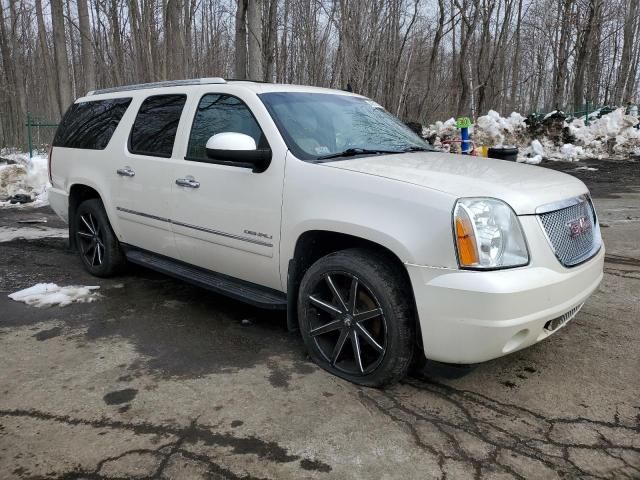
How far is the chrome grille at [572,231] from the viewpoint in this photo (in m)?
2.98

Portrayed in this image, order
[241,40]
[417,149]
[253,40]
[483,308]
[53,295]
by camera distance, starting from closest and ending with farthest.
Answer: [483,308], [417,149], [53,295], [253,40], [241,40]

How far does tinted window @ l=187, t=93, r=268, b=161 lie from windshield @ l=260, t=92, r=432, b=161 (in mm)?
185

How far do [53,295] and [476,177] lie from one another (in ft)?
12.6

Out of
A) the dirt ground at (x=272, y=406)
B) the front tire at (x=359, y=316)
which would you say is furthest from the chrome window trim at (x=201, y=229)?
the dirt ground at (x=272, y=406)

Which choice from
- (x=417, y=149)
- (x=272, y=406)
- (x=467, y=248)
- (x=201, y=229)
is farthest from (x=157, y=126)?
(x=467, y=248)

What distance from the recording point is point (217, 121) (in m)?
4.07

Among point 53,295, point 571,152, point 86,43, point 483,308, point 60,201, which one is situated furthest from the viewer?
point 86,43

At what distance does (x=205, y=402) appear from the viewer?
3064 mm

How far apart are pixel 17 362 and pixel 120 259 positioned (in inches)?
71.7

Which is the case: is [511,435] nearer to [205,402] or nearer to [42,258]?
[205,402]

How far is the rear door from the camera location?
14.3ft

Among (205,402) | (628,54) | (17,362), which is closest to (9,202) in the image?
(17,362)

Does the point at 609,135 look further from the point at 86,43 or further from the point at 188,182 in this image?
the point at 188,182

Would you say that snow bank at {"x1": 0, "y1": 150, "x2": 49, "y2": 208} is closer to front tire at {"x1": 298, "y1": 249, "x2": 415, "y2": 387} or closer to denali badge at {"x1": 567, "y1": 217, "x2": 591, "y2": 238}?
front tire at {"x1": 298, "y1": 249, "x2": 415, "y2": 387}
